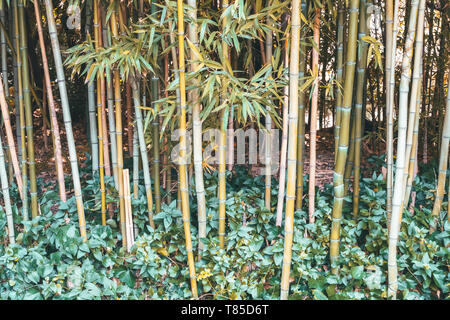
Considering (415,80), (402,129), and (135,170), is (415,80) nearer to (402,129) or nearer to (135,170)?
(402,129)

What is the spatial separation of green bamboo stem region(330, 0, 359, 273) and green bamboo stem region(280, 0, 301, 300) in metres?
0.25

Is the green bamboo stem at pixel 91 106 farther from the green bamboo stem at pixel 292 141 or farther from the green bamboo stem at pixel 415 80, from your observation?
the green bamboo stem at pixel 415 80

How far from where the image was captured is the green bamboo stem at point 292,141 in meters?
1.62

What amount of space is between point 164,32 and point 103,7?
52 centimetres

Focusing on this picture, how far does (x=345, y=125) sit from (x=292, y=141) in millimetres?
279

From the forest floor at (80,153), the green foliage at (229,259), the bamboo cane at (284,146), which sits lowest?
the green foliage at (229,259)

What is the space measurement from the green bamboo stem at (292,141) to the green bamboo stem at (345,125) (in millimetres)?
248

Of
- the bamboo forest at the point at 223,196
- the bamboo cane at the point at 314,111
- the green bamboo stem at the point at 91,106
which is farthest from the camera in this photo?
the green bamboo stem at the point at 91,106

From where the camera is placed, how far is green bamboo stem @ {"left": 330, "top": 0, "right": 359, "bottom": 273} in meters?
1.81

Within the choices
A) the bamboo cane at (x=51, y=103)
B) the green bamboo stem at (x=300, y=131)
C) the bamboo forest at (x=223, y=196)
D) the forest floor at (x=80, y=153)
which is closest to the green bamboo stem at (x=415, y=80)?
the bamboo forest at (x=223, y=196)

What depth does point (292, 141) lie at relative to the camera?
5.80ft

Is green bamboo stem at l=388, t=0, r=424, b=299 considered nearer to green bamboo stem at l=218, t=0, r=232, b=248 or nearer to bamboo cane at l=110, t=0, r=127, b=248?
green bamboo stem at l=218, t=0, r=232, b=248

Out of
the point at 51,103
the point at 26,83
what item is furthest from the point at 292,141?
the point at 26,83
